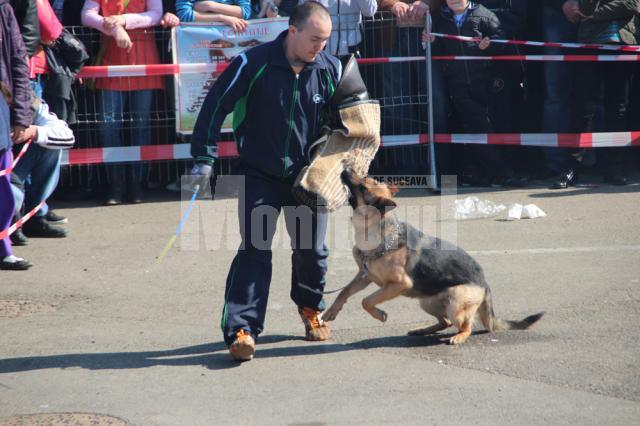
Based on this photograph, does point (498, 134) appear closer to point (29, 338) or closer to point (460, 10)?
point (460, 10)

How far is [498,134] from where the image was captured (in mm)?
10461

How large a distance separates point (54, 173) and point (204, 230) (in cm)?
145

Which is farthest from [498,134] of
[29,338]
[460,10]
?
[29,338]

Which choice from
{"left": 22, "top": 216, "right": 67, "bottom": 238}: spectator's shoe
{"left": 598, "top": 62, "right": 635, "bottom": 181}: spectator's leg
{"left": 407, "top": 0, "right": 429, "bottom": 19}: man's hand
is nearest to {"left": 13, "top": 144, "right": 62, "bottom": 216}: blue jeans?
{"left": 22, "top": 216, "right": 67, "bottom": 238}: spectator's shoe

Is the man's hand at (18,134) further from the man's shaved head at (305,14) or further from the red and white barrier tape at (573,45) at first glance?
the red and white barrier tape at (573,45)

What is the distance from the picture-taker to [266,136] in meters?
5.70

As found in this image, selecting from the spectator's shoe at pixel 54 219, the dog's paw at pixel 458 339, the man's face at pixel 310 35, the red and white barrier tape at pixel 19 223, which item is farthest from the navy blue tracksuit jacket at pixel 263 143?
the spectator's shoe at pixel 54 219

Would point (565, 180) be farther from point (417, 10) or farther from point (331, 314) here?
point (331, 314)

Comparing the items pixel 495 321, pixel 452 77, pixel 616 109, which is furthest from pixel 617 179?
pixel 495 321

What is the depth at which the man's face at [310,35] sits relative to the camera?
218 inches

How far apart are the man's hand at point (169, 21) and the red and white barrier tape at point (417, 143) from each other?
1263 mm

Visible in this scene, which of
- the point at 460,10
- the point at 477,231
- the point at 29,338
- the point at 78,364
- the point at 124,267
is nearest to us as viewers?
the point at 78,364

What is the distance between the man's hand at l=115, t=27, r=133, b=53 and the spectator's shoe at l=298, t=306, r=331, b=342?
478 centimetres

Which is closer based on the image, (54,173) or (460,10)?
(54,173)
